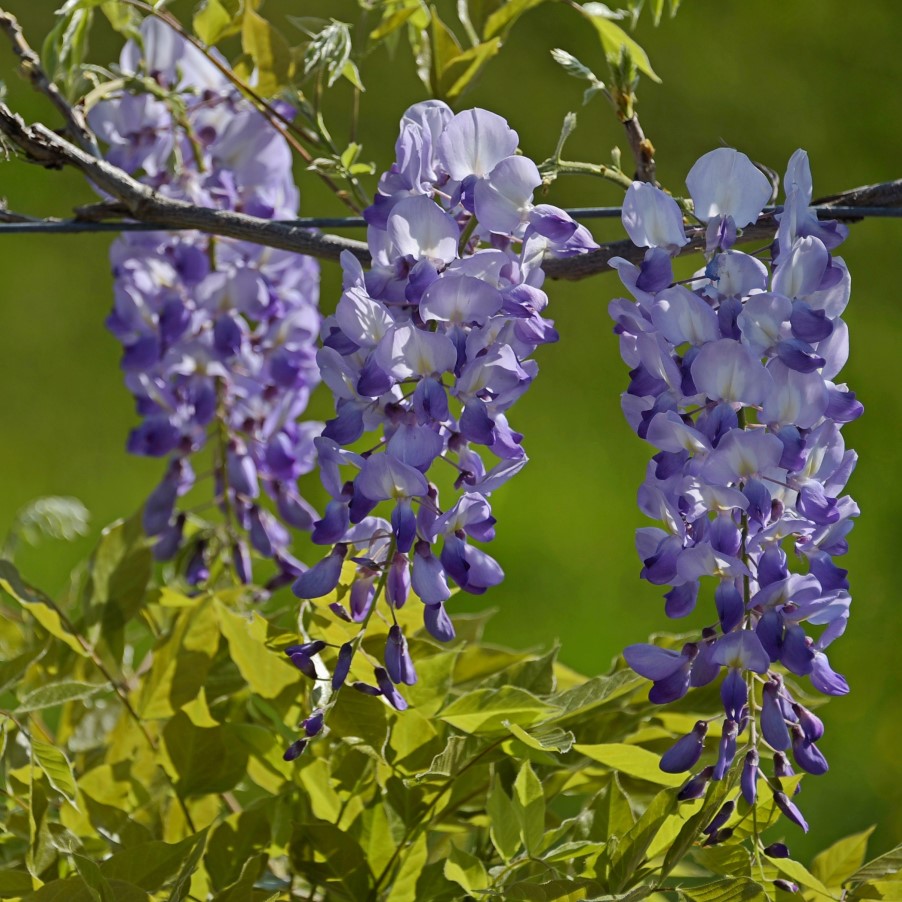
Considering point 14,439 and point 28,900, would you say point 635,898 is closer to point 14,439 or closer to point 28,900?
point 28,900

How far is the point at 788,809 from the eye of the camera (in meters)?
0.42

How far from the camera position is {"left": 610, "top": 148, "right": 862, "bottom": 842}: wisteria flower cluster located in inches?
15.2

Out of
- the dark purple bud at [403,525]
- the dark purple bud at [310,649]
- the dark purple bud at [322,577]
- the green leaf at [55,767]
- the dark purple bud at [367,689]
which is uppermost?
the dark purple bud at [403,525]

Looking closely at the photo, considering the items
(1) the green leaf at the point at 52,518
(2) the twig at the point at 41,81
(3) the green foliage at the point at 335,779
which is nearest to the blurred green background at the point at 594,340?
(1) the green leaf at the point at 52,518

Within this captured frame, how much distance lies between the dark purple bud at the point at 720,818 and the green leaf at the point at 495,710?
7 centimetres

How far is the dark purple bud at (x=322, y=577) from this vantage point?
0.44 meters

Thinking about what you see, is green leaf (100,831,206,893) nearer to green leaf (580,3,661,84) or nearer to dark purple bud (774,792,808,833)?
dark purple bud (774,792,808,833)

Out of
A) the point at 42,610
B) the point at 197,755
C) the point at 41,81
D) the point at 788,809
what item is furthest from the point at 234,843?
the point at 41,81

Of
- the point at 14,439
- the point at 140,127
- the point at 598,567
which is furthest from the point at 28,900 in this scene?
the point at 14,439

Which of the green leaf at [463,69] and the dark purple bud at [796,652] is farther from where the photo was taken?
the green leaf at [463,69]

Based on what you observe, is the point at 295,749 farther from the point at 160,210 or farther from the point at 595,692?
the point at 160,210

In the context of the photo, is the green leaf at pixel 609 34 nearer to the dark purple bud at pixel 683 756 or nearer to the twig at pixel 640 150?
the twig at pixel 640 150

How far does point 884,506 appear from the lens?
5.97 ft

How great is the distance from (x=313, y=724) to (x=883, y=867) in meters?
0.21
